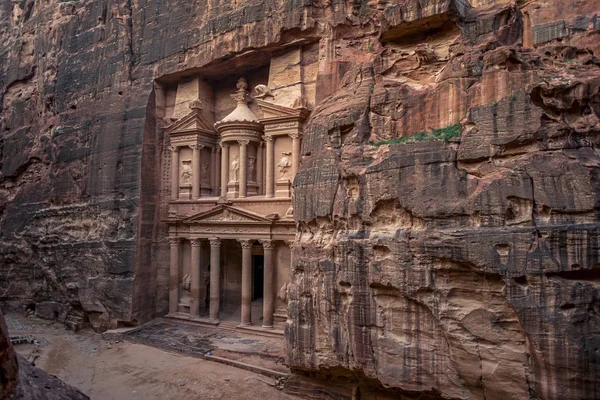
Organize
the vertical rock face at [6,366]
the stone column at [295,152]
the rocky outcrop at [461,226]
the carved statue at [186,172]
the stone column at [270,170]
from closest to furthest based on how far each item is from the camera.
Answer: the vertical rock face at [6,366]
the rocky outcrop at [461,226]
the stone column at [295,152]
the stone column at [270,170]
the carved statue at [186,172]

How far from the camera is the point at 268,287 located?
50.4 ft

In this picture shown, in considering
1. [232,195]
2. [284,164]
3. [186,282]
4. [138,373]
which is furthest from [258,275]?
[138,373]

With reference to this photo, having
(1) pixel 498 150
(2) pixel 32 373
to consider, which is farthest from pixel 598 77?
(2) pixel 32 373

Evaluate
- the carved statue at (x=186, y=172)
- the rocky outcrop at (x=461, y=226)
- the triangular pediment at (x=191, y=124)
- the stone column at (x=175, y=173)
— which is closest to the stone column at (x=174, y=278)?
the stone column at (x=175, y=173)

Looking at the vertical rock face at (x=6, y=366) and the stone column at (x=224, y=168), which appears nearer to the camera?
the vertical rock face at (x=6, y=366)

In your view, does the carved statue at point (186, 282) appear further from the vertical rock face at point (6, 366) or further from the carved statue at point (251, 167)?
the vertical rock face at point (6, 366)

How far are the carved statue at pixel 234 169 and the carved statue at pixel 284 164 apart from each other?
2.13m

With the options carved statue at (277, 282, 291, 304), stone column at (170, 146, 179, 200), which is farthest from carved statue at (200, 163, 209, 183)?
carved statue at (277, 282, 291, 304)

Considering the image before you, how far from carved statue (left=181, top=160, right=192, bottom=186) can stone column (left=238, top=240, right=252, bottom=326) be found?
4.25 metres

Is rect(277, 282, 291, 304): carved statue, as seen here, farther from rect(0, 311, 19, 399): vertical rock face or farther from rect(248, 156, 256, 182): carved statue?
rect(0, 311, 19, 399): vertical rock face

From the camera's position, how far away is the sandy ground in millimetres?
11352

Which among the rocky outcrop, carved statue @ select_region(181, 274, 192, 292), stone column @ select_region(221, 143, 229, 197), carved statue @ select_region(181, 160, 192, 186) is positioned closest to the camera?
the rocky outcrop

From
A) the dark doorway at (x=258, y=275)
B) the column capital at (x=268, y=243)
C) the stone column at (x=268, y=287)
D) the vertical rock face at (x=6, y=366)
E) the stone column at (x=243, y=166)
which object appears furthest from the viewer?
the dark doorway at (x=258, y=275)

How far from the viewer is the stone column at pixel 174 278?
17.5 meters
